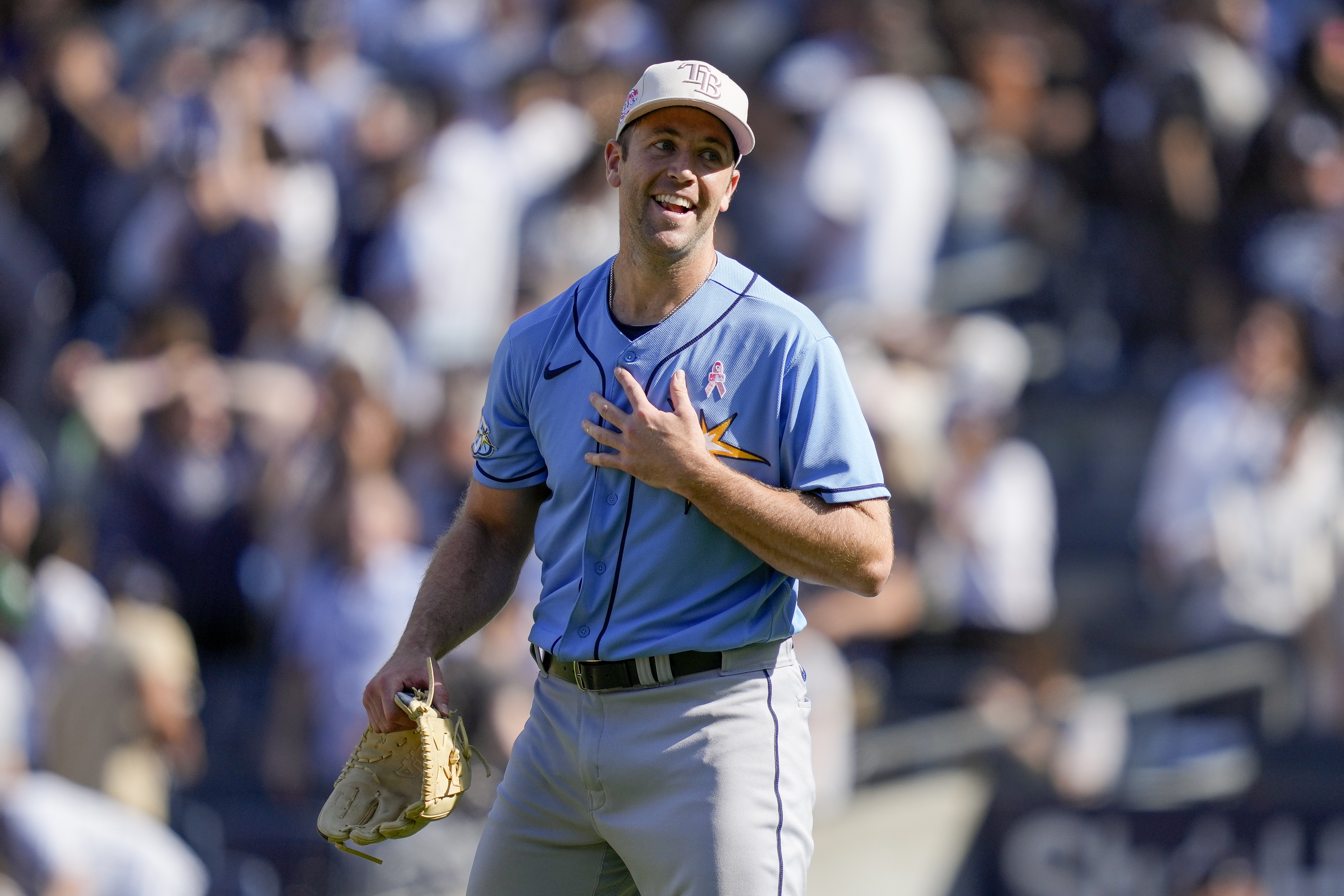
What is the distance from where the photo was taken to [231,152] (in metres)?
8.98

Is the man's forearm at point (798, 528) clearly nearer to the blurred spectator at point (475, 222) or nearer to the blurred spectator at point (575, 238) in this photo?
the blurred spectator at point (575, 238)

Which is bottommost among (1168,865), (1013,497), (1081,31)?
(1168,865)

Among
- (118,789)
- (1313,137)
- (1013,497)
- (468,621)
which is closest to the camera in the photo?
(468,621)

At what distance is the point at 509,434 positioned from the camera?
352 cm

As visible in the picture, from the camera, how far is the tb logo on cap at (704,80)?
10.5ft

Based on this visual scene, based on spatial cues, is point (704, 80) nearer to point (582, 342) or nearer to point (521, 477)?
point (582, 342)

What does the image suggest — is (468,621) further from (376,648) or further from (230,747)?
(230,747)

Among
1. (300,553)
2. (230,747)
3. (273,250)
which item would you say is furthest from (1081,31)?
(230,747)

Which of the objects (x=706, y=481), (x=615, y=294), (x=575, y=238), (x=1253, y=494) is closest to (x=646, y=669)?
(x=706, y=481)

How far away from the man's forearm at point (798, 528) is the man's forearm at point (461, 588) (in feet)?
1.96

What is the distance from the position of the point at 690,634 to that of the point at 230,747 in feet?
18.2

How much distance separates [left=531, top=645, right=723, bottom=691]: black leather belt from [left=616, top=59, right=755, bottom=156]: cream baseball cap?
99cm

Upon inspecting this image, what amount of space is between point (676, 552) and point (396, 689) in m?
0.62

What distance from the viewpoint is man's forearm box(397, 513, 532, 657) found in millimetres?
3424
